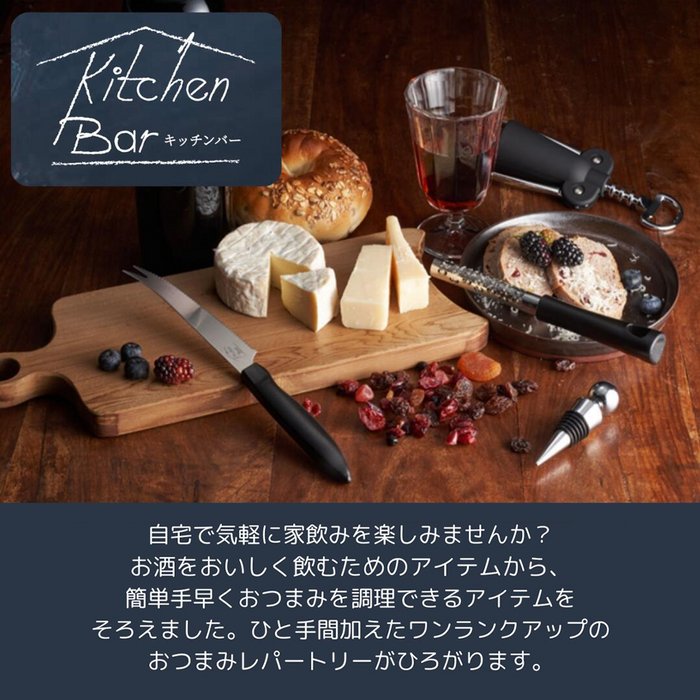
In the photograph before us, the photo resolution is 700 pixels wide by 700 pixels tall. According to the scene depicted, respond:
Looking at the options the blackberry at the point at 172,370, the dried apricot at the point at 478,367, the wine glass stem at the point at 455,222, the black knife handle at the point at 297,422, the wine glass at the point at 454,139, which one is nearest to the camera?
the black knife handle at the point at 297,422

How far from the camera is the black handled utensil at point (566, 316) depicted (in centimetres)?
192

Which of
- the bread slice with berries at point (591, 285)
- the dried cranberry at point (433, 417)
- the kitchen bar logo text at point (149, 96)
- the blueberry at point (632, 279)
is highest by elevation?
the kitchen bar logo text at point (149, 96)

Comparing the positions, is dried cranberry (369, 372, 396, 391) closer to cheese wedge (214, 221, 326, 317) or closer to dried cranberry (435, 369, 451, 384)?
dried cranberry (435, 369, 451, 384)

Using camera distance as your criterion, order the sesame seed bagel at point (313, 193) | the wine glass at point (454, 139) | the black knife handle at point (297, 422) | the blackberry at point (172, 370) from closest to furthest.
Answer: the black knife handle at point (297, 422) → the blackberry at point (172, 370) → the wine glass at point (454, 139) → the sesame seed bagel at point (313, 193)

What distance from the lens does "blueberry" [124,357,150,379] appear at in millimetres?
1942

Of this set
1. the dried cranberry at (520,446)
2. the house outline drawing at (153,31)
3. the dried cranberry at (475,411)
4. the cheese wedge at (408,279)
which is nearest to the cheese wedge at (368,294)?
the cheese wedge at (408,279)

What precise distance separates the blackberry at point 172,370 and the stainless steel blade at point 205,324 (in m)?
0.07

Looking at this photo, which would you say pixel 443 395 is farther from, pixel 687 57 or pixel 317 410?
pixel 687 57

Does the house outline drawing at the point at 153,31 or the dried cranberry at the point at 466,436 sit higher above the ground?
the house outline drawing at the point at 153,31

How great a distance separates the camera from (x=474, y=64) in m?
2.96

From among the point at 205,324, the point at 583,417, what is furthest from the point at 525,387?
the point at 205,324

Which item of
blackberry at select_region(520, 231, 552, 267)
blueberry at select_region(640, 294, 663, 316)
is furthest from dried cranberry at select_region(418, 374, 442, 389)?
blueberry at select_region(640, 294, 663, 316)

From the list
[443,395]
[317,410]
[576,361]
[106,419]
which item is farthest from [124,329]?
[576,361]

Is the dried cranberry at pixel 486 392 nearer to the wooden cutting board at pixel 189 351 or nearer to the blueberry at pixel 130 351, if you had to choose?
the wooden cutting board at pixel 189 351
